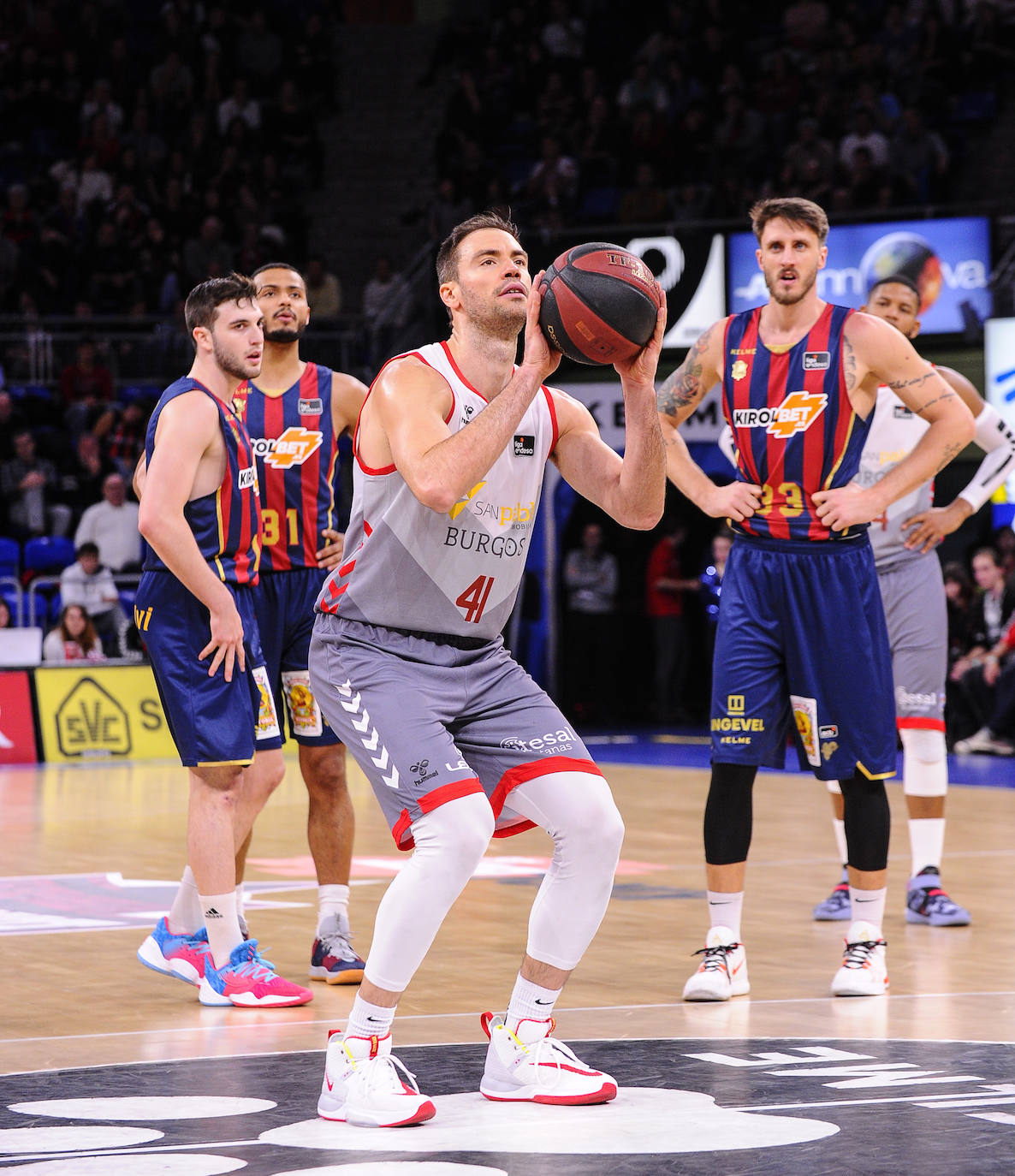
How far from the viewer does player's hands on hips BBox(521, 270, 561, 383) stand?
160 inches

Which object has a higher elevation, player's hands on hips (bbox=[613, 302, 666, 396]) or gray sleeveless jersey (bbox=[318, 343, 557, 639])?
player's hands on hips (bbox=[613, 302, 666, 396])

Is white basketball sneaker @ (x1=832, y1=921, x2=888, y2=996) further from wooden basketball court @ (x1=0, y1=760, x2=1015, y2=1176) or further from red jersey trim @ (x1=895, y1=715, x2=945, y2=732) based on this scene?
red jersey trim @ (x1=895, y1=715, x2=945, y2=732)

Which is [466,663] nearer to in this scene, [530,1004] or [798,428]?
[530,1004]

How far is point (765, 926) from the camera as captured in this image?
267 inches

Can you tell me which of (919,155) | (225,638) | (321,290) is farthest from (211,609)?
(321,290)

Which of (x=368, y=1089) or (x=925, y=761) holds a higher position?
(x=925, y=761)

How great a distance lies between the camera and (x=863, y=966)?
18.1 feet

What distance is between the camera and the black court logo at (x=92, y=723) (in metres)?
13.7

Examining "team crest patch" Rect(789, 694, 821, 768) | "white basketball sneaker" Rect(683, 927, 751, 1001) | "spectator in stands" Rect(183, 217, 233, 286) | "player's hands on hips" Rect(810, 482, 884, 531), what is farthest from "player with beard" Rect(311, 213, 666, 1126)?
"spectator in stands" Rect(183, 217, 233, 286)

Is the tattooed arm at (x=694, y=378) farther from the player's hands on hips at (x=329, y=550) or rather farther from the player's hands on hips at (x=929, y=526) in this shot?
the player's hands on hips at (x=929, y=526)

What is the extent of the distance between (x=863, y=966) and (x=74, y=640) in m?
9.69

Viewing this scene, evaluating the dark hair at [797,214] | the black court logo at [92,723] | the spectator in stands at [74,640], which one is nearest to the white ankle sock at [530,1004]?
the dark hair at [797,214]

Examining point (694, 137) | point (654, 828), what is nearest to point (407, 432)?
point (654, 828)

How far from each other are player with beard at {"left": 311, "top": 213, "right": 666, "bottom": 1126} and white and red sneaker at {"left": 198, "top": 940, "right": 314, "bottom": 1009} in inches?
49.1
